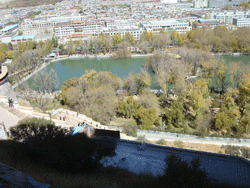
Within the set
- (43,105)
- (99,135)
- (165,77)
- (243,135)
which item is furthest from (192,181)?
(165,77)

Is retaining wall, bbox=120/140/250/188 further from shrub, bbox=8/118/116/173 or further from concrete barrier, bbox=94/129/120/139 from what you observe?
shrub, bbox=8/118/116/173

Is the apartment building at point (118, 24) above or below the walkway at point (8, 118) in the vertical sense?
above

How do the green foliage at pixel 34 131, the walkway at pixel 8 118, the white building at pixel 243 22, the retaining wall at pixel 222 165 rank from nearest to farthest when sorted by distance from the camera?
the retaining wall at pixel 222 165
the green foliage at pixel 34 131
the walkway at pixel 8 118
the white building at pixel 243 22

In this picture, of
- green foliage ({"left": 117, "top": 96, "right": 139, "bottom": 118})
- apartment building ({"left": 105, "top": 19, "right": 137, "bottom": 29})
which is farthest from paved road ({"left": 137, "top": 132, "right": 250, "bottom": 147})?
apartment building ({"left": 105, "top": 19, "right": 137, "bottom": 29})

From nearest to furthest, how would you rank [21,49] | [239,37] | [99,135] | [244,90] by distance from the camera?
1. [99,135]
2. [244,90]
3. [239,37]
4. [21,49]

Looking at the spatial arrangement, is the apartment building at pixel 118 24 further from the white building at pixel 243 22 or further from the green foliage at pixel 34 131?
the green foliage at pixel 34 131

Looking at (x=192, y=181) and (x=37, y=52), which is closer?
(x=192, y=181)

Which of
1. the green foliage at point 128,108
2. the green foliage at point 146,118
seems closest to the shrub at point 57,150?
the green foliage at point 146,118

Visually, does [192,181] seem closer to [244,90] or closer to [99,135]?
[99,135]
